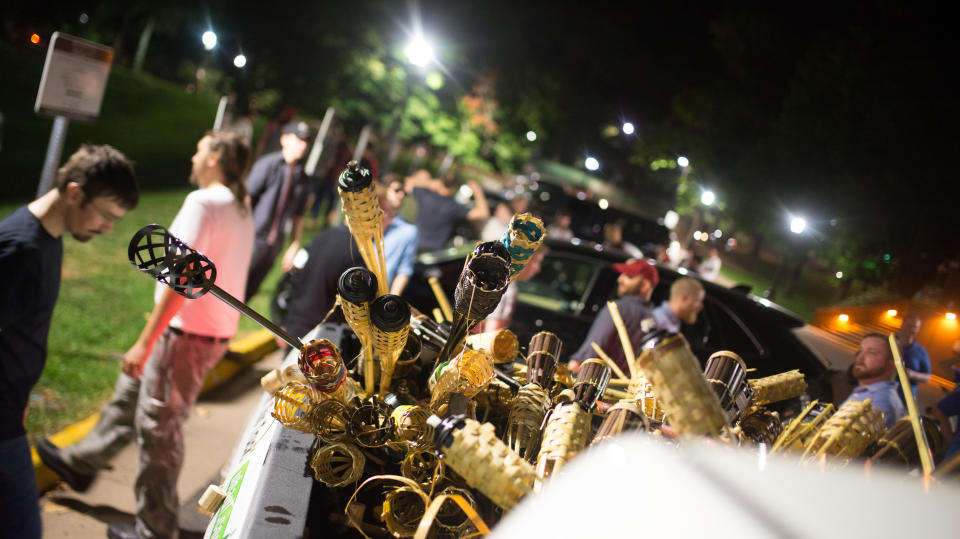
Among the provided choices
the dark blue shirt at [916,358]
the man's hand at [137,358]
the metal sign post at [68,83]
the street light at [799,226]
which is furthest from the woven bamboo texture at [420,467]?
the street light at [799,226]

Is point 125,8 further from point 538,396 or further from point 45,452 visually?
point 538,396

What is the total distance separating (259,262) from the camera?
4.76 metres

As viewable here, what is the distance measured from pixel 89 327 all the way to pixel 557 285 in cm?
446

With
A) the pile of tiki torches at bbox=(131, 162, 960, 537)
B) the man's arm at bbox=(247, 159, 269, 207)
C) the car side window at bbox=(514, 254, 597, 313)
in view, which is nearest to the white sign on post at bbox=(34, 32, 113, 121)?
the man's arm at bbox=(247, 159, 269, 207)

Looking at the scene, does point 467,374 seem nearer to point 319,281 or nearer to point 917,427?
point 917,427

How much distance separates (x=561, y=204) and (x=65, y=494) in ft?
30.5

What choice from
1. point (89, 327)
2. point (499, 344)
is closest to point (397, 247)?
point (499, 344)

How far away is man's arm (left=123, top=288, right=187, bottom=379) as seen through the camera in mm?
2457

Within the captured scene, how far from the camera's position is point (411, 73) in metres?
10.5

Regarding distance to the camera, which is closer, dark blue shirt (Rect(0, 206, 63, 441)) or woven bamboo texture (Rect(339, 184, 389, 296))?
woven bamboo texture (Rect(339, 184, 389, 296))

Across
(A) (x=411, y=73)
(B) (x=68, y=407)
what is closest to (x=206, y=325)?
(B) (x=68, y=407)

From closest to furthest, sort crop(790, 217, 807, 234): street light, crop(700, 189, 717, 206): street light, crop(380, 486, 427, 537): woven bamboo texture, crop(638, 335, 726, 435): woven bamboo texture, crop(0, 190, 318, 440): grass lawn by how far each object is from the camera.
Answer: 1. crop(638, 335, 726, 435): woven bamboo texture
2. crop(380, 486, 427, 537): woven bamboo texture
3. crop(0, 190, 318, 440): grass lawn
4. crop(790, 217, 807, 234): street light
5. crop(700, 189, 717, 206): street light

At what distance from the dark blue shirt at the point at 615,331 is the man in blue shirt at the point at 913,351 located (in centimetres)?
131

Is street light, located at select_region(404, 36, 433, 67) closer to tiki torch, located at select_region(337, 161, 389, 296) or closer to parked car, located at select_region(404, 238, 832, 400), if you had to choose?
parked car, located at select_region(404, 238, 832, 400)
